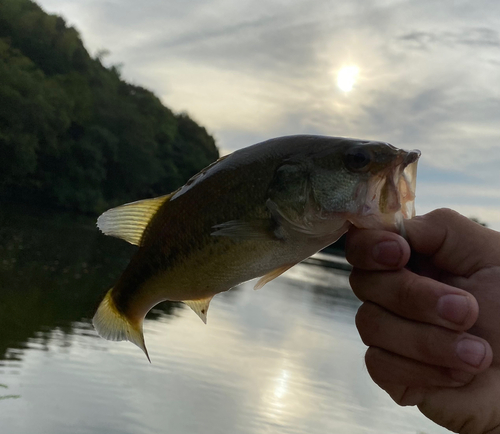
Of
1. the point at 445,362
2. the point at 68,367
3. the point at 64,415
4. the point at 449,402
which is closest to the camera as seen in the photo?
the point at 445,362

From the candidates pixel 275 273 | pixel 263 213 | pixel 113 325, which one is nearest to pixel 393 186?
pixel 263 213

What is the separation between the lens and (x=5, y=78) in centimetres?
5016

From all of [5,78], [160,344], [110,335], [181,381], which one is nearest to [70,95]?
[5,78]

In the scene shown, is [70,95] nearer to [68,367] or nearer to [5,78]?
[5,78]

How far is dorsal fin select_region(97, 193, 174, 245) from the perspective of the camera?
9.66 feet

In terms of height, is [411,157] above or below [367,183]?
above

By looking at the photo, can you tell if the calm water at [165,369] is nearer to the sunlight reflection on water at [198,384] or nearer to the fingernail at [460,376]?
the sunlight reflection on water at [198,384]

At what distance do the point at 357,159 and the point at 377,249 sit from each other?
46 cm

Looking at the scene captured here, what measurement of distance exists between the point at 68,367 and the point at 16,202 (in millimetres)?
41543

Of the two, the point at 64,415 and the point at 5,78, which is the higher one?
the point at 5,78

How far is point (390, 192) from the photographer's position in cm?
254

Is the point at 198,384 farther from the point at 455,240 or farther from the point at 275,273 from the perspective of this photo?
the point at 455,240

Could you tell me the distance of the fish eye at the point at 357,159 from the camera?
2.63 meters

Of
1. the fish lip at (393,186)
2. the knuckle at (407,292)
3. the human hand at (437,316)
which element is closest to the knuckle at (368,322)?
the human hand at (437,316)
